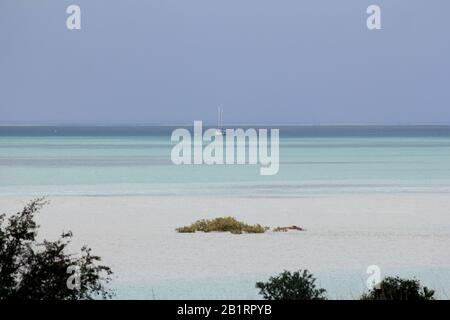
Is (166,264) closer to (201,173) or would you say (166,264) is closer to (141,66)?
(201,173)

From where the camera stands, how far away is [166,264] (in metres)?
12.6

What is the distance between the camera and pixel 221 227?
15734 millimetres

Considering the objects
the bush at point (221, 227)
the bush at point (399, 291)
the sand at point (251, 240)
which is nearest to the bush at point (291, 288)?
the bush at point (399, 291)

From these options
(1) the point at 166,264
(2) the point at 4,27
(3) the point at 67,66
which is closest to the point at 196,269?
(1) the point at 166,264

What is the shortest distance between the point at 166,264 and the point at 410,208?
8627mm

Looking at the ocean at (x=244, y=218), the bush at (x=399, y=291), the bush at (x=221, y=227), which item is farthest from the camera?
the bush at (x=221, y=227)

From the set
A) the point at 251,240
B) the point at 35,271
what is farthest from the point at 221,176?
the point at 35,271

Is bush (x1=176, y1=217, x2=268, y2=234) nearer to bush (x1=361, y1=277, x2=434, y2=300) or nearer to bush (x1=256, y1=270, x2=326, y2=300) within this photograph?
bush (x1=256, y1=270, x2=326, y2=300)

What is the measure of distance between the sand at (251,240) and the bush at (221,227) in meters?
0.24

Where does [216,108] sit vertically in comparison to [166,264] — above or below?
above

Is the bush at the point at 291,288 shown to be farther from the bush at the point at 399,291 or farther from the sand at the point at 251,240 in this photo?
the sand at the point at 251,240

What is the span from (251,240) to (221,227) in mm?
887

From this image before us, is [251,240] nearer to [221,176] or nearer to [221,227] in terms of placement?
[221,227]

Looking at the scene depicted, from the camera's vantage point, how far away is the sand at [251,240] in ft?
37.9
